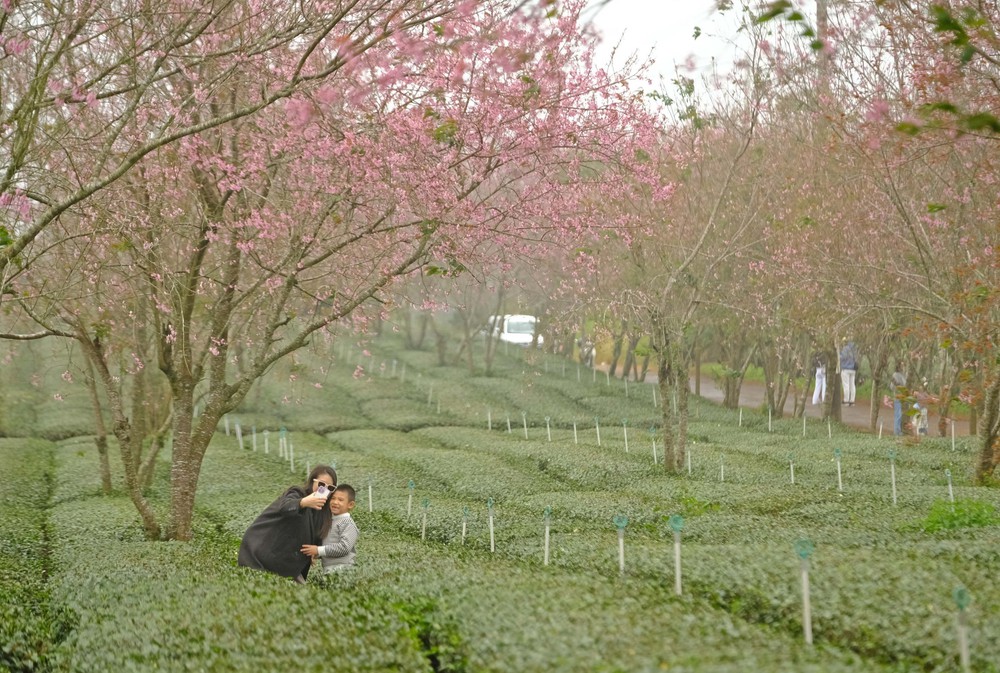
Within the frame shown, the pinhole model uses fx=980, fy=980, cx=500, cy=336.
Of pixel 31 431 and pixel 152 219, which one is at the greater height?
pixel 152 219

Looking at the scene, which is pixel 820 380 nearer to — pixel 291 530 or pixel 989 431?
pixel 989 431

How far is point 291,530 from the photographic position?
13555mm

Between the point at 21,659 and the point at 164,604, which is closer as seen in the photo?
the point at 21,659

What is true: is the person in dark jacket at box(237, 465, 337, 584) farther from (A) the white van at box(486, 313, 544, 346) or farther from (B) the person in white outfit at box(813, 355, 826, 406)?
(A) the white van at box(486, 313, 544, 346)

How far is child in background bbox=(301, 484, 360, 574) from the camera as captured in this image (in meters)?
13.6

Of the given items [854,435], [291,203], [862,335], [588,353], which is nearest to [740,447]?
[854,435]

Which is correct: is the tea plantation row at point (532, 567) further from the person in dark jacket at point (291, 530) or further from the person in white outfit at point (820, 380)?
the person in white outfit at point (820, 380)

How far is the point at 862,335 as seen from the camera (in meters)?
40.2

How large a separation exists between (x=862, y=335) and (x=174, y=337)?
30.4m

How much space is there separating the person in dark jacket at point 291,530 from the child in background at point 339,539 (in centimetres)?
12

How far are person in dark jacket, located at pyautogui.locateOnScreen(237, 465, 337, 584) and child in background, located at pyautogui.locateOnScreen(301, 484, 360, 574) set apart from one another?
4.9 inches

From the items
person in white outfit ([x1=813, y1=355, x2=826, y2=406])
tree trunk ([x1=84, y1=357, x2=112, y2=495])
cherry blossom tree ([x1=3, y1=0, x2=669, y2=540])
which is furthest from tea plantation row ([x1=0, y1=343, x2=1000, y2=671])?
person in white outfit ([x1=813, y1=355, x2=826, y2=406])

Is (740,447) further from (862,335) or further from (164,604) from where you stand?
(164,604)

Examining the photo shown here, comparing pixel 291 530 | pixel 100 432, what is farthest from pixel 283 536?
pixel 100 432
